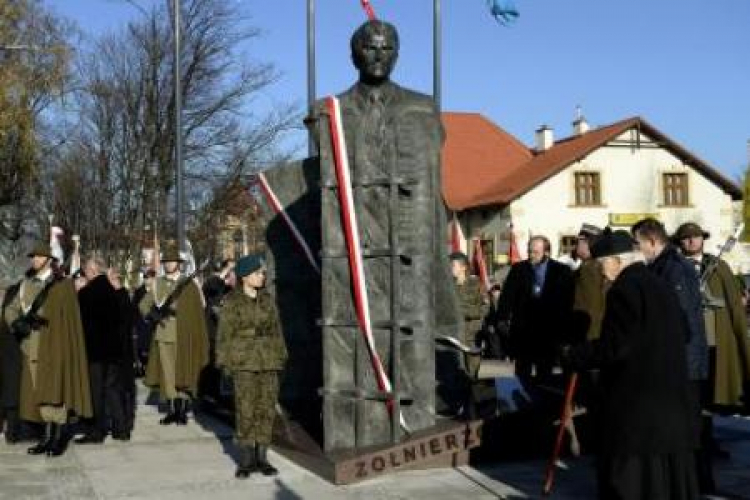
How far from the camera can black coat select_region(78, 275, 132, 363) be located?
10.3 meters

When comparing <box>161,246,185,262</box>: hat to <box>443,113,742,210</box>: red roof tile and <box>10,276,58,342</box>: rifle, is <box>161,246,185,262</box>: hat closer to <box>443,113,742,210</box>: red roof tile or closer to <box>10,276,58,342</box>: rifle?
<box>10,276,58,342</box>: rifle

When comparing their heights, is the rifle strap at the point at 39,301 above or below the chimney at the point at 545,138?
below

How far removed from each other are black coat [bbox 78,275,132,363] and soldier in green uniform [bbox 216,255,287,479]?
2.46 meters

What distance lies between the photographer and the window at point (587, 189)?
143 ft

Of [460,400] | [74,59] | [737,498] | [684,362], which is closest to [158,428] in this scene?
[460,400]

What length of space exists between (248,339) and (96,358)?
277 cm

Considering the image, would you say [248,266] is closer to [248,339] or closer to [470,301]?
[248,339]

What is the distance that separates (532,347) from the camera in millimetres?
9930

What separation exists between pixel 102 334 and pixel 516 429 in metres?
4.19

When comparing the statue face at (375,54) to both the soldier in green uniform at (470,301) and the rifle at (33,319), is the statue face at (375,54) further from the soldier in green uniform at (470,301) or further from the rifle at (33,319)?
the soldier in green uniform at (470,301)

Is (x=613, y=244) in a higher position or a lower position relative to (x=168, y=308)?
higher

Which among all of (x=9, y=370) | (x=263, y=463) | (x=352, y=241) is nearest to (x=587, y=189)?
(x=9, y=370)

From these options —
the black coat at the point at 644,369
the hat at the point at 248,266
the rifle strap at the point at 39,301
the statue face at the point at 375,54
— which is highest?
the statue face at the point at 375,54

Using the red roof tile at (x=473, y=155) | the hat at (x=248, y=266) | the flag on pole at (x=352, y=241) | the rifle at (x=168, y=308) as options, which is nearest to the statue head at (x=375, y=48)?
the flag on pole at (x=352, y=241)
